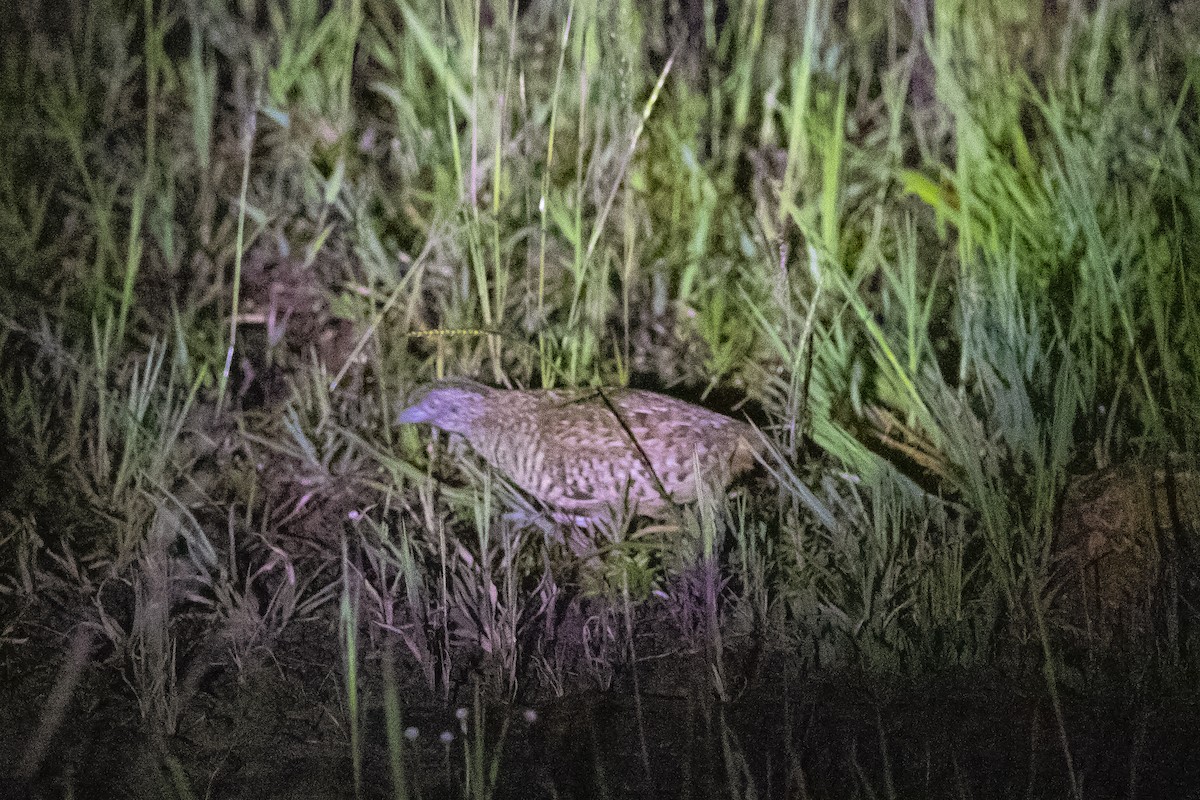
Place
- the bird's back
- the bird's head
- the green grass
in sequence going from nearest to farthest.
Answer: the green grass < the bird's back < the bird's head

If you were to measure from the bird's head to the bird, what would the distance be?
0.02 metres

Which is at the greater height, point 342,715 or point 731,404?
point 731,404

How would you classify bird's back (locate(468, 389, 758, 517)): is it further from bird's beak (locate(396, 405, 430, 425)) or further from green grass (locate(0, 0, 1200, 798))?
bird's beak (locate(396, 405, 430, 425))

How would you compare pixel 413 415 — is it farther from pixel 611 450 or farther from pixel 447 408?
pixel 611 450

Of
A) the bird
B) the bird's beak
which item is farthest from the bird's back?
the bird's beak

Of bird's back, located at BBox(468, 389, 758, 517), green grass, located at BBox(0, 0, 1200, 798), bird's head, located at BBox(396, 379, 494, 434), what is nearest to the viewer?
green grass, located at BBox(0, 0, 1200, 798)

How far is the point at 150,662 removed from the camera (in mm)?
1847

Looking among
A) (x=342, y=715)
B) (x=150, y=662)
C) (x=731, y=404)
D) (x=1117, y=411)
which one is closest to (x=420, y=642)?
(x=342, y=715)

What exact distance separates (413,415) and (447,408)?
0.29ft

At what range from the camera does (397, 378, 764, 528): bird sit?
217 cm

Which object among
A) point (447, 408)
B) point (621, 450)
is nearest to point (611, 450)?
point (621, 450)

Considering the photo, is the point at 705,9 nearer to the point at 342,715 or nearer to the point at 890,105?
the point at 890,105

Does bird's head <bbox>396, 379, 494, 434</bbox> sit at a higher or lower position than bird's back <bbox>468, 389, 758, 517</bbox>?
higher

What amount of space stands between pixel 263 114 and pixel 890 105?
193 cm
